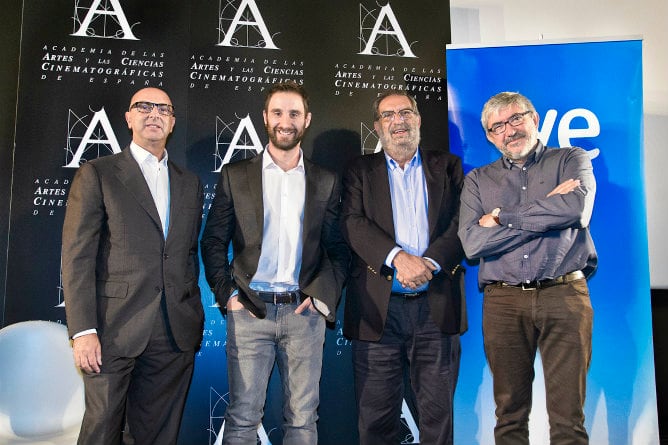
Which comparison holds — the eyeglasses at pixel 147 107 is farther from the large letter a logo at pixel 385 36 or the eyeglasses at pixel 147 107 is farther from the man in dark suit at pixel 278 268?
the large letter a logo at pixel 385 36

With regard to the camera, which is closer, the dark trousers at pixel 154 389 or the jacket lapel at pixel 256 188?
the dark trousers at pixel 154 389

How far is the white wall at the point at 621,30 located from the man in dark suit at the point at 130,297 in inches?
106

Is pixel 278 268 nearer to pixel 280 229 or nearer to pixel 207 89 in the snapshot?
pixel 280 229

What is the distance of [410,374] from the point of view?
304 centimetres

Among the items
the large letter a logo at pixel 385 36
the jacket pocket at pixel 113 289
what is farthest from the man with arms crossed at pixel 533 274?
the jacket pocket at pixel 113 289

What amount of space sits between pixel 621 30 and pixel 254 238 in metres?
3.40

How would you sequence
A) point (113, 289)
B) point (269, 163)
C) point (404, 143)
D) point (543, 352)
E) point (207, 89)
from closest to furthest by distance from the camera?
point (113, 289)
point (543, 352)
point (269, 163)
point (404, 143)
point (207, 89)

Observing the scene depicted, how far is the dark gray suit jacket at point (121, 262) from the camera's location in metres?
2.58

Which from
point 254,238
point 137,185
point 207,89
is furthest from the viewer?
point 207,89

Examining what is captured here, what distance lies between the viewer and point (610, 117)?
3643 millimetres

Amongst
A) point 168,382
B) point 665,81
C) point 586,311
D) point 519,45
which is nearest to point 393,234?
point 586,311

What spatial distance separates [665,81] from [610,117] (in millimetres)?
1102

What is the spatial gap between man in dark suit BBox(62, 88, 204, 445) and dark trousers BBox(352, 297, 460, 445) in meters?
0.94

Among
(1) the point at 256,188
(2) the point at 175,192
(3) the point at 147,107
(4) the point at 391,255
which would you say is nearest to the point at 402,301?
(4) the point at 391,255
